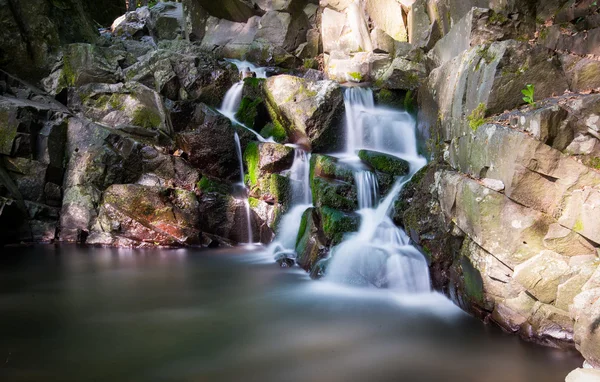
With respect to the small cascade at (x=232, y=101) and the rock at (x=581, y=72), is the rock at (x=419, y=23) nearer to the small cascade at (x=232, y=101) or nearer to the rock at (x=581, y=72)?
the small cascade at (x=232, y=101)

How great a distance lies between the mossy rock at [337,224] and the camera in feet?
27.2

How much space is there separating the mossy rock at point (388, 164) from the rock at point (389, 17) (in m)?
7.08

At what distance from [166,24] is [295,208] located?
40.5 ft

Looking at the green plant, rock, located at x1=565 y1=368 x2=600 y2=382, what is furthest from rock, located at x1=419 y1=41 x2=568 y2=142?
rock, located at x1=565 y1=368 x2=600 y2=382

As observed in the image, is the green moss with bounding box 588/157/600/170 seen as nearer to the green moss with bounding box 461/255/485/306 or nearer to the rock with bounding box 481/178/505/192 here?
the rock with bounding box 481/178/505/192

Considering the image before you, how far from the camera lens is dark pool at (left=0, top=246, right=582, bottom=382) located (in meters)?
4.70

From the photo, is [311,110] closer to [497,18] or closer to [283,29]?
[497,18]

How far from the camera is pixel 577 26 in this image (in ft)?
22.1

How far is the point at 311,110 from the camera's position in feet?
35.1

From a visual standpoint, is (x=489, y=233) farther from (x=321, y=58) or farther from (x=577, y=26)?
(x=321, y=58)

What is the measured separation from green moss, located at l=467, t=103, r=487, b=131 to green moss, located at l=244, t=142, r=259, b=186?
229 inches

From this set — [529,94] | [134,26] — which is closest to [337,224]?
[529,94]

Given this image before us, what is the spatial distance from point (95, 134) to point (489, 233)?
955 centimetres

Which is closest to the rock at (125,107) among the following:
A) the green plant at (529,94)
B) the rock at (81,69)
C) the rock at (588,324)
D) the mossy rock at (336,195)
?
the rock at (81,69)
